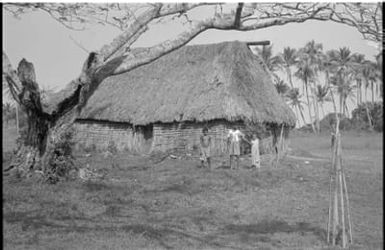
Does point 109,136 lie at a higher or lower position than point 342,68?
lower

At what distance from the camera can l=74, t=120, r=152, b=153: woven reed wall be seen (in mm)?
18781

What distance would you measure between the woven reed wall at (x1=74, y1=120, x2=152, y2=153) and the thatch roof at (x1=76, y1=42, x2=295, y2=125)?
1.60 ft

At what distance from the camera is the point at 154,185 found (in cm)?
960

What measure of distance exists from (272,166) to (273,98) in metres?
5.89

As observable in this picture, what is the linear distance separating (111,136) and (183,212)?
13234 mm

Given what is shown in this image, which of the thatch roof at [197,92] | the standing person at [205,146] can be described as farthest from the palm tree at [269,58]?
the standing person at [205,146]

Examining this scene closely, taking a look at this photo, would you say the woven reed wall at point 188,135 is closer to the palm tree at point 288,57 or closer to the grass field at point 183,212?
the grass field at point 183,212

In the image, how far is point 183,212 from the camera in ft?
23.6

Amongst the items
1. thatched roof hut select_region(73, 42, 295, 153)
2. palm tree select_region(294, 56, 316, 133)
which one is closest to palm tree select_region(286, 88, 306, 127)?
palm tree select_region(294, 56, 316, 133)

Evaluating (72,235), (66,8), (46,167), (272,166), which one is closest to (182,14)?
(66,8)

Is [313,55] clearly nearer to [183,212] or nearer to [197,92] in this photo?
[197,92]

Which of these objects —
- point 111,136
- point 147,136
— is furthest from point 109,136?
point 147,136

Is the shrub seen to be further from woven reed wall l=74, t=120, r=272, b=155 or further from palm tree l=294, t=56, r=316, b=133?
palm tree l=294, t=56, r=316, b=133

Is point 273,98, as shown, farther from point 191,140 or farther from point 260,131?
point 191,140
